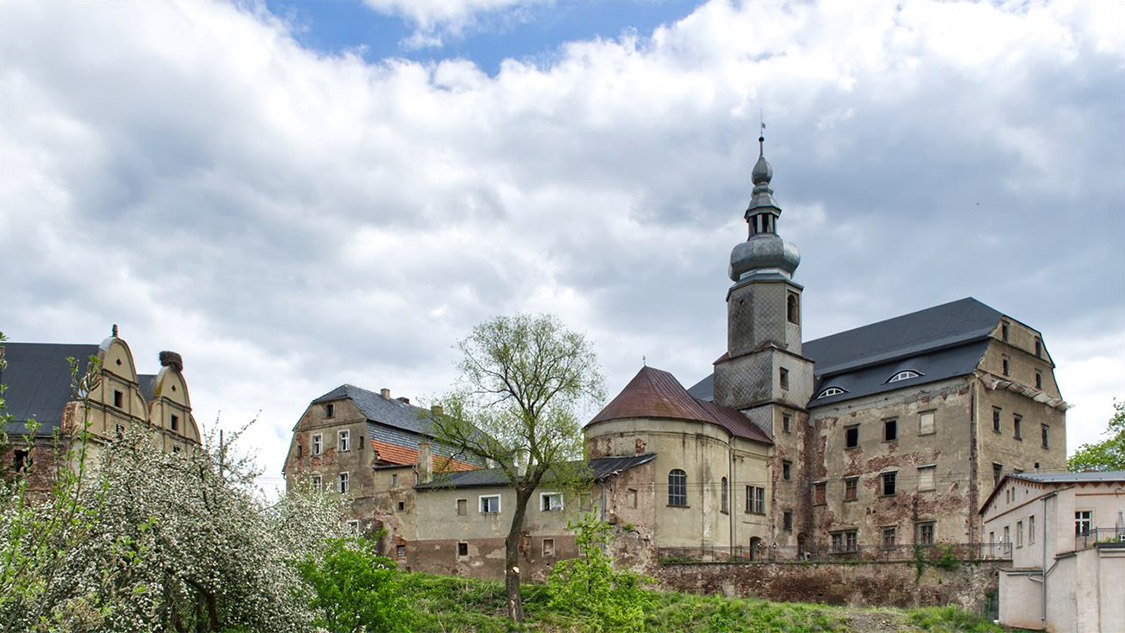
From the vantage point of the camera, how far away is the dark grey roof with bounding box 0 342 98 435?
128 feet

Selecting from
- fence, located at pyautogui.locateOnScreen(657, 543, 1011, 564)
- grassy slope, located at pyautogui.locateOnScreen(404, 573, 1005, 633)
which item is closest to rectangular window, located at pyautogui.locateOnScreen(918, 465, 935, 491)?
fence, located at pyautogui.locateOnScreen(657, 543, 1011, 564)

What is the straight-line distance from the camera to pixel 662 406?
43.1 meters

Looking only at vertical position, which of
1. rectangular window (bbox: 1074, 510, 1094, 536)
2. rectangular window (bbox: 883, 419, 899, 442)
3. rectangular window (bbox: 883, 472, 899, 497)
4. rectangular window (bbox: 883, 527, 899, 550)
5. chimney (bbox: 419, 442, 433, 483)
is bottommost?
rectangular window (bbox: 883, 527, 899, 550)

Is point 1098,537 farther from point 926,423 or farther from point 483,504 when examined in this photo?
point 483,504

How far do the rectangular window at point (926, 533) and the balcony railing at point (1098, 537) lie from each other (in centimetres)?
1357

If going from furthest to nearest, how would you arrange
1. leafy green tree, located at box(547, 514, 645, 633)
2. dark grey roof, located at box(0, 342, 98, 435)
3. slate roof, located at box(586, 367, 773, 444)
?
slate roof, located at box(586, 367, 773, 444), dark grey roof, located at box(0, 342, 98, 435), leafy green tree, located at box(547, 514, 645, 633)

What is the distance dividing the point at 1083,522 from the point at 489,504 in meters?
21.4

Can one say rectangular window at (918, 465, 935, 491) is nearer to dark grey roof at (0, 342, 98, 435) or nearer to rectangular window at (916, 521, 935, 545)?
rectangular window at (916, 521, 935, 545)

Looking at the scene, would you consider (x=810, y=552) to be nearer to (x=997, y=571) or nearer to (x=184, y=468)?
(x=997, y=571)

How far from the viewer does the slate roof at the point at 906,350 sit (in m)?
44.9

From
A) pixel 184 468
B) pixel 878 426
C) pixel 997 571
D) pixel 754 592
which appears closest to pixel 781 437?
pixel 878 426

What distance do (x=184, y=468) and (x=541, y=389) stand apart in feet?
57.2

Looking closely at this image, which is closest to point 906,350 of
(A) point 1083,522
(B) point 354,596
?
(A) point 1083,522

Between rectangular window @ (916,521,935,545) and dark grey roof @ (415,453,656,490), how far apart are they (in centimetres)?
1183
